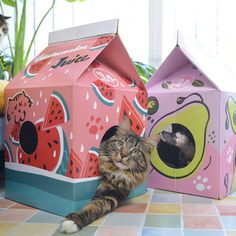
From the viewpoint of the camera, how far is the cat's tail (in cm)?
69

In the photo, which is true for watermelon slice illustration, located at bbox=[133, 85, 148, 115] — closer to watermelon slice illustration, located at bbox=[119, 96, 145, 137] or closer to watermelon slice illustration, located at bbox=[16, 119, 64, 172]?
watermelon slice illustration, located at bbox=[119, 96, 145, 137]

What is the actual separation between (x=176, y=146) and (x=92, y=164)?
33 cm

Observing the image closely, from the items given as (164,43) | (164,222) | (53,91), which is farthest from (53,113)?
(164,43)

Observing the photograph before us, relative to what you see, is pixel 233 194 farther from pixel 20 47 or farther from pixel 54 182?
pixel 20 47

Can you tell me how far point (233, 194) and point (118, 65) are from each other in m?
0.55

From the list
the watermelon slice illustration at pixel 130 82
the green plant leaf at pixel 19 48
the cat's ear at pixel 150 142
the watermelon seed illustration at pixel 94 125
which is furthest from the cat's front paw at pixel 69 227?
the green plant leaf at pixel 19 48

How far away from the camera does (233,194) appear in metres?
1.03

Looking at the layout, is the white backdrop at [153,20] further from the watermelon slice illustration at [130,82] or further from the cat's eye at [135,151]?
the cat's eye at [135,151]

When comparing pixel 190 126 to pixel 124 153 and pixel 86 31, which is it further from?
pixel 86 31

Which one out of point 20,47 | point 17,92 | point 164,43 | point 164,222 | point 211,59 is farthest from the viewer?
point 164,43

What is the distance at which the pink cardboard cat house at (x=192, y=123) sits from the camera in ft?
3.17

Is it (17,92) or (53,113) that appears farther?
(17,92)

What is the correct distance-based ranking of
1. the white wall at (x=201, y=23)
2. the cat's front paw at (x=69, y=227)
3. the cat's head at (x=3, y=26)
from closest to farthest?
the cat's front paw at (x=69, y=227) → the cat's head at (x=3, y=26) → the white wall at (x=201, y=23)

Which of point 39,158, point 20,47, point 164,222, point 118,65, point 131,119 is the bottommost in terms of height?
point 164,222
